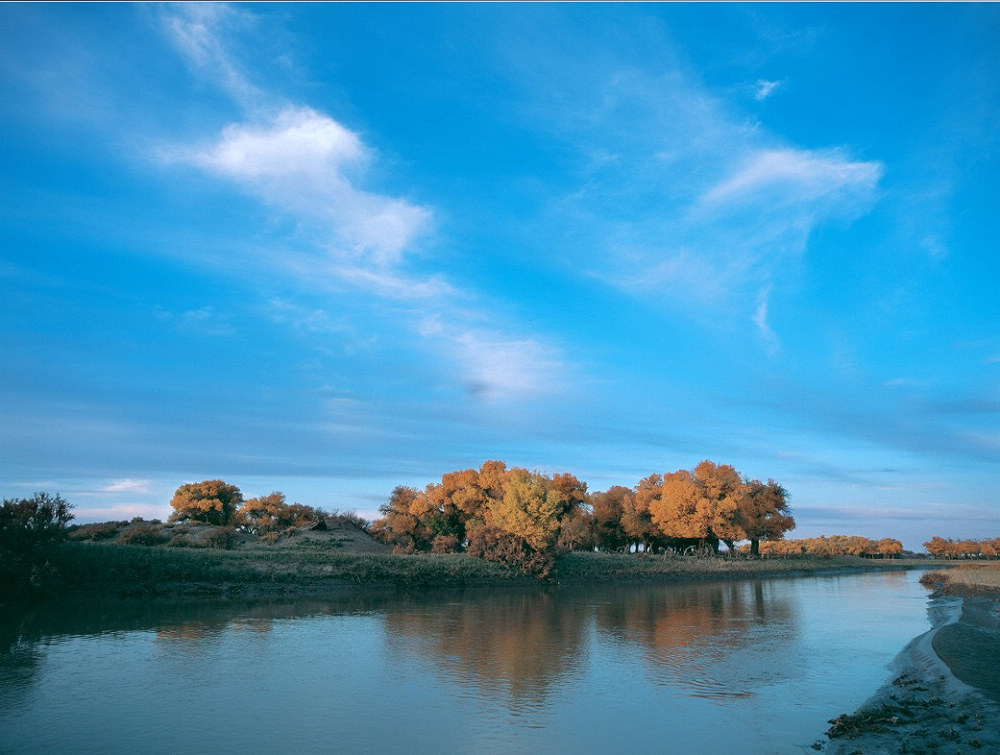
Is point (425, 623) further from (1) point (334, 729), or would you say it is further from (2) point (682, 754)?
(2) point (682, 754)

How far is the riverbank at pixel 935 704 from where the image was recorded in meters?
9.62

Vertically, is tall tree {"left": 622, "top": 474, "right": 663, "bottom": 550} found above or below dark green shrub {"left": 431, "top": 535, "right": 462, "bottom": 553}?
above

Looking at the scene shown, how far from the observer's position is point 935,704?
11789 mm

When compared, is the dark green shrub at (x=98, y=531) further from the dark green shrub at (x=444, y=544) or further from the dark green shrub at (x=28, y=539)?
the dark green shrub at (x=444, y=544)

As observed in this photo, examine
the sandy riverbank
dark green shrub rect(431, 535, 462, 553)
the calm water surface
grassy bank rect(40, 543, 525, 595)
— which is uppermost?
dark green shrub rect(431, 535, 462, 553)

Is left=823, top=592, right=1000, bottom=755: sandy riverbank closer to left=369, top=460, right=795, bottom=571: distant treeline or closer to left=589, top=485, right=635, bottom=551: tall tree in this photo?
left=369, top=460, right=795, bottom=571: distant treeline

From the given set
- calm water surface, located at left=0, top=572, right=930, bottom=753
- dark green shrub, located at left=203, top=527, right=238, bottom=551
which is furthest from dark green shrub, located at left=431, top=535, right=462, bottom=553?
calm water surface, located at left=0, top=572, right=930, bottom=753

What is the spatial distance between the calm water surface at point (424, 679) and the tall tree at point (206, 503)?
104 feet

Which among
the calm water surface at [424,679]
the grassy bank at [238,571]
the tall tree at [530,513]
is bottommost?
the calm water surface at [424,679]

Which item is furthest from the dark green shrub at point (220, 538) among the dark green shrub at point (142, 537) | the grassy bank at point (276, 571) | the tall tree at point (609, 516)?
the tall tree at point (609, 516)

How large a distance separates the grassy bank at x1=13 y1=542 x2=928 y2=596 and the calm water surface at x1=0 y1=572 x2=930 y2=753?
134 inches

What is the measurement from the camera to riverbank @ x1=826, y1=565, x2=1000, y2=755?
9625 mm

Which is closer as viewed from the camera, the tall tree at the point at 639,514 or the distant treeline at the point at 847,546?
the tall tree at the point at 639,514

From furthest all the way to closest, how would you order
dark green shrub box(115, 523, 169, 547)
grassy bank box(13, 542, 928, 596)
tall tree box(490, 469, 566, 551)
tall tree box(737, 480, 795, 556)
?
tall tree box(737, 480, 795, 556), tall tree box(490, 469, 566, 551), dark green shrub box(115, 523, 169, 547), grassy bank box(13, 542, 928, 596)
